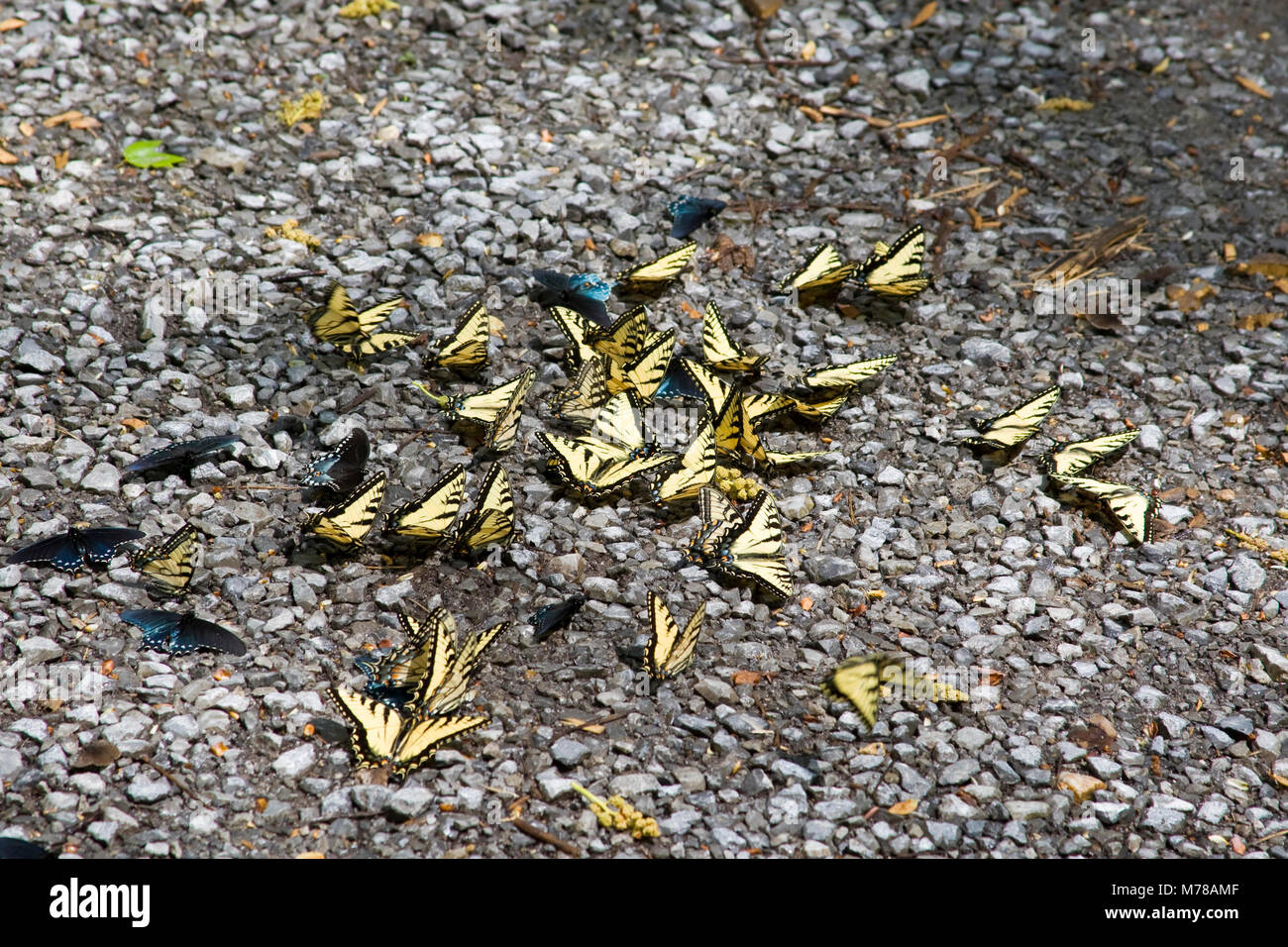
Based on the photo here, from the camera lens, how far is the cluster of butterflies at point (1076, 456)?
4.17 meters

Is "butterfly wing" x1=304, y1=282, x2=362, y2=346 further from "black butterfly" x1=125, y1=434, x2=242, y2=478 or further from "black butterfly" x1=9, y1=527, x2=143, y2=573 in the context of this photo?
"black butterfly" x1=9, y1=527, x2=143, y2=573

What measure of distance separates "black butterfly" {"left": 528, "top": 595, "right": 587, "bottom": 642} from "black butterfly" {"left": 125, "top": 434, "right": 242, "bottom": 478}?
1.46 m

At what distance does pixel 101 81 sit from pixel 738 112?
11.7 ft

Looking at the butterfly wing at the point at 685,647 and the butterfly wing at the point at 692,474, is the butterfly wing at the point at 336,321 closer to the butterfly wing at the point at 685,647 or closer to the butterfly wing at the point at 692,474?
the butterfly wing at the point at 692,474

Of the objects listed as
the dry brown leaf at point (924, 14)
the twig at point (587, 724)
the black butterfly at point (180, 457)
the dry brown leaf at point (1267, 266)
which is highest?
the dry brown leaf at point (924, 14)

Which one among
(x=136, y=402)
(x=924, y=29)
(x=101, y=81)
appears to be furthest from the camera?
(x=924, y=29)

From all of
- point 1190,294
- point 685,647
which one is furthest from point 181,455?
point 1190,294

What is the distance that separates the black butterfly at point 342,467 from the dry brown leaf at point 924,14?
474 centimetres

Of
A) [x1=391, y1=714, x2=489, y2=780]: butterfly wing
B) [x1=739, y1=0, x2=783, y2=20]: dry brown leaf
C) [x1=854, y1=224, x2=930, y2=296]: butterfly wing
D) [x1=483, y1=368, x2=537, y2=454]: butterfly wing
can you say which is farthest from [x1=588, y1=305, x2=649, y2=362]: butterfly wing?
A: [x1=739, y1=0, x2=783, y2=20]: dry brown leaf

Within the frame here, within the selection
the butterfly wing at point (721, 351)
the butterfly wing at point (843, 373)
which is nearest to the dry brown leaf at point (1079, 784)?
the butterfly wing at point (843, 373)

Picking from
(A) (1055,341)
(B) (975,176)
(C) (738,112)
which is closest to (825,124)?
(C) (738,112)

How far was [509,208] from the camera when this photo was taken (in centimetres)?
535

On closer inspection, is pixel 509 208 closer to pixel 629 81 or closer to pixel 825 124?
pixel 629 81

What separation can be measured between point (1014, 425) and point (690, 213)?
1982 mm
